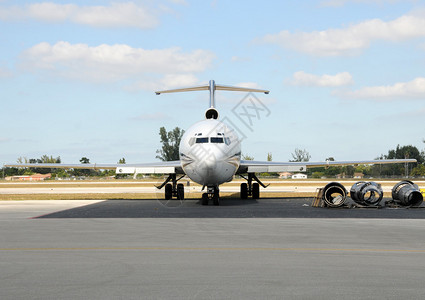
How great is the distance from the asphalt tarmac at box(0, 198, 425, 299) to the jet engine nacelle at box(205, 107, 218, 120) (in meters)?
16.8

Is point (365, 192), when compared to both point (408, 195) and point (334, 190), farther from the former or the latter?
point (408, 195)

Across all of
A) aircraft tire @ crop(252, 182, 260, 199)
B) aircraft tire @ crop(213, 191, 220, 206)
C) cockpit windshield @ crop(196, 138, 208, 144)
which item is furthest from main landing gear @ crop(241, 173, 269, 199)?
cockpit windshield @ crop(196, 138, 208, 144)

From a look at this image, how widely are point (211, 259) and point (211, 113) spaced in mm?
24474

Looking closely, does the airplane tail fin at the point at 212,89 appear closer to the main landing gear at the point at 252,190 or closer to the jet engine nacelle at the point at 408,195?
the main landing gear at the point at 252,190

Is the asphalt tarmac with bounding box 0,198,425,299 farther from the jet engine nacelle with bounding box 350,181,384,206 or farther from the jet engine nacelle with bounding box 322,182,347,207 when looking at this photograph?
the jet engine nacelle with bounding box 350,181,384,206

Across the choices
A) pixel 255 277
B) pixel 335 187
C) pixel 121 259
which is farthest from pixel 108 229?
pixel 335 187

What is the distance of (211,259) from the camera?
1013cm

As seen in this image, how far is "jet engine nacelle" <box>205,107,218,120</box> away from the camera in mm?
34062

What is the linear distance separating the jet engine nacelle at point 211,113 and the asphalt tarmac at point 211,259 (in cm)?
1678

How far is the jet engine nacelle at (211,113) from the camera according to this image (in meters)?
34.1

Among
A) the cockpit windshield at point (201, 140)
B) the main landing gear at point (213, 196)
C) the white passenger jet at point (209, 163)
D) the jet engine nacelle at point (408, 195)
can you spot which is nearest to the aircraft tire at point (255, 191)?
the white passenger jet at point (209, 163)

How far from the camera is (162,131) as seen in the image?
446ft

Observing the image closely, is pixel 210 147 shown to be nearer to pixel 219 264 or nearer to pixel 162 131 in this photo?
pixel 219 264

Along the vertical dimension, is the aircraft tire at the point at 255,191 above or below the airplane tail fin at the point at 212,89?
below
